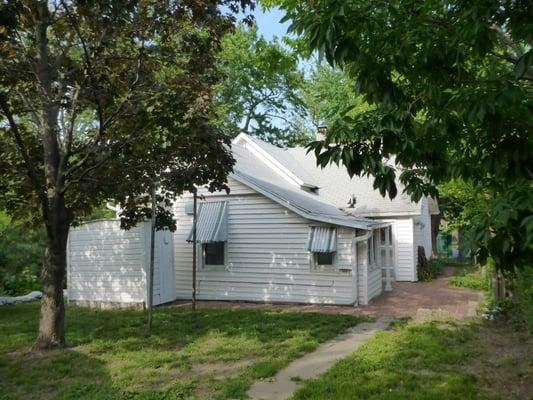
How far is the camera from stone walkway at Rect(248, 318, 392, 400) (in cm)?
623

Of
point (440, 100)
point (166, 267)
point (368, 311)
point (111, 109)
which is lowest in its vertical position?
point (368, 311)

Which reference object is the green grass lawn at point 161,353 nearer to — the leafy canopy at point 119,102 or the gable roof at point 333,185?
the leafy canopy at point 119,102

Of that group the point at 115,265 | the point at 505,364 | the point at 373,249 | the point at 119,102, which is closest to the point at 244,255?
the point at 115,265

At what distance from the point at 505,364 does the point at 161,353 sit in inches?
212

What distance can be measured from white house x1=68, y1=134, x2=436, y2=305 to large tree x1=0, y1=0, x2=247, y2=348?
4.64 meters

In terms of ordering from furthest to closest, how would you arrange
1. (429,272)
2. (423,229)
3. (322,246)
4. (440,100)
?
1. (423,229)
2. (429,272)
3. (322,246)
4. (440,100)

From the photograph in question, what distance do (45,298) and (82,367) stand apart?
1883 millimetres

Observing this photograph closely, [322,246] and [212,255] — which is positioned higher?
[322,246]

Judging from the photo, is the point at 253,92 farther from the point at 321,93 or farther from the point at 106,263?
the point at 106,263

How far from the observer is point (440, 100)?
11.6ft

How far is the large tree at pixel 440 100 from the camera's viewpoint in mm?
2898

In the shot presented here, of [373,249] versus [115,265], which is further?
[373,249]

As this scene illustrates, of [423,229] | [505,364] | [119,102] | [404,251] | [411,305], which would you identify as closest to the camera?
[505,364]

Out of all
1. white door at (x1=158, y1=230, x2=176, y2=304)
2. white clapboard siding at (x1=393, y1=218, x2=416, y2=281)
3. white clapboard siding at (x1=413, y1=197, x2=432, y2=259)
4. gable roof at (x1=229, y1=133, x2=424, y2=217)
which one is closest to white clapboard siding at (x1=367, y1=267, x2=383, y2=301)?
white clapboard siding at (x1=393, y1=218, x2=416, y2=281)
